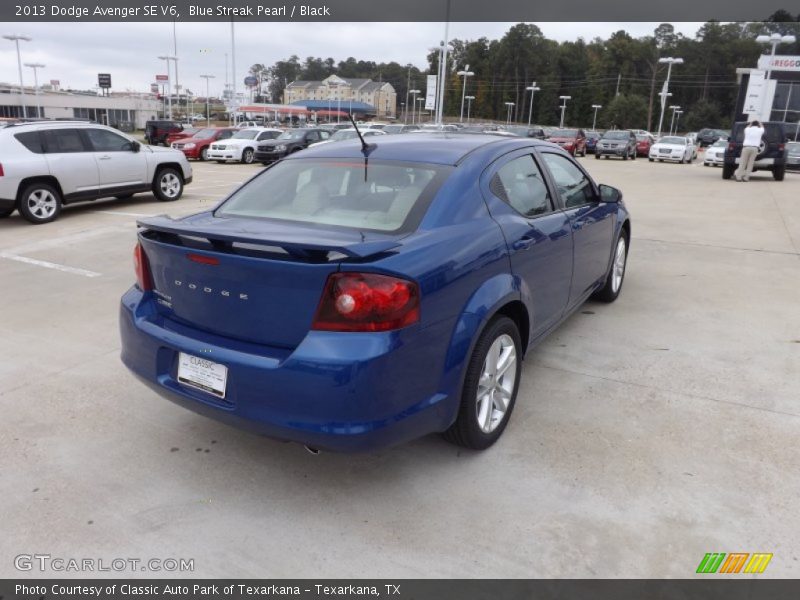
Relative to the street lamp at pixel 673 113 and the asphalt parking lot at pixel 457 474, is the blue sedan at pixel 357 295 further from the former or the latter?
the street lamp at pixel 673 113

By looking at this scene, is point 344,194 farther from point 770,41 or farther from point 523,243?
point 770,41

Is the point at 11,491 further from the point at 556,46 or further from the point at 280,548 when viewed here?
the point at 556,46

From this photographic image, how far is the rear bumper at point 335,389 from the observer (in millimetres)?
2449

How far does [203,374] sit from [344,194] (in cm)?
125

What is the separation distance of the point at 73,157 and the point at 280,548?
32.2 feet

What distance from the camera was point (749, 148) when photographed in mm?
18984

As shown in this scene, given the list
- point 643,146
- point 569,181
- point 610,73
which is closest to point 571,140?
point 643,146

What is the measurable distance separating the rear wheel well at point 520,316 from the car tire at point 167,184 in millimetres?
10400

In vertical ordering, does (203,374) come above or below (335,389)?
below

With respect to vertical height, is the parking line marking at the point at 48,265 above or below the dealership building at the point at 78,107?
below

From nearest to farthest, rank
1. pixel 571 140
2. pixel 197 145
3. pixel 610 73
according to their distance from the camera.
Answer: pixel 197 145 < pixel 571 140 < pixel 610 73

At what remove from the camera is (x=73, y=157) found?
10289 millimetres

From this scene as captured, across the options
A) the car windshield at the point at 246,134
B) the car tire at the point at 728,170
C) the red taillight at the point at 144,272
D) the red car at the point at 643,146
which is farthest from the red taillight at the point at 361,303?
the red car at the point at 643,146

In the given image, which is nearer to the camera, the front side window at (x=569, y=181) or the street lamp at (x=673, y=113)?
the front side window at (x=569, y=181)
